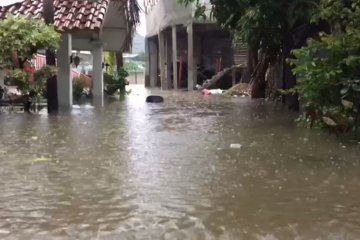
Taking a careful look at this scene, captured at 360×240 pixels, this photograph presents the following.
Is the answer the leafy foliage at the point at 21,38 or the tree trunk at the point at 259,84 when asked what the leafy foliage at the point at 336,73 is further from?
the tree trunk at the point at 259,84

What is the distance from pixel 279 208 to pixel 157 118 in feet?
27.2

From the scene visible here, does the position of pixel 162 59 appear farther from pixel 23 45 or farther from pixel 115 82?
pixel 23 45

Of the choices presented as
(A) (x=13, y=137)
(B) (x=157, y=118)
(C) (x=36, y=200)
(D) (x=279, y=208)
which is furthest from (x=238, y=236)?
(B) (x=157, y=118)

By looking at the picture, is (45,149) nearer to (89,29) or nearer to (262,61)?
(89,29)

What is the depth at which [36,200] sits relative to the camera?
16.3 ft

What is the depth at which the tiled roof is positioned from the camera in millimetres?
14938

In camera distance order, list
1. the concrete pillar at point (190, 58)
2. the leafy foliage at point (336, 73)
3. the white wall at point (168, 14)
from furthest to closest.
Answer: the white wall at point (168, 14), the concrete pillar at point (190, 58), the leafy foliage at point (336, 73)

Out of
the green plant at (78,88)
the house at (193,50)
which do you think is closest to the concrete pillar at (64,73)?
the green plant at (78,88)

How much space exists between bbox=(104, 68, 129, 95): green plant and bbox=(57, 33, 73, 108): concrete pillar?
9446 mm

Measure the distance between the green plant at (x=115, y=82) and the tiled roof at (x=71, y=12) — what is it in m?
9.37

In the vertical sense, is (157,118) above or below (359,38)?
below

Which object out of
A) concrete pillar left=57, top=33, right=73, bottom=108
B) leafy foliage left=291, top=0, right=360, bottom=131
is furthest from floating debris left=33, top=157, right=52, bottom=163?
concrete pillar left=57, top=33, right=73, bottom=108

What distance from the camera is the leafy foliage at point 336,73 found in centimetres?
830

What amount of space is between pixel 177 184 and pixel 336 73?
151 inches
